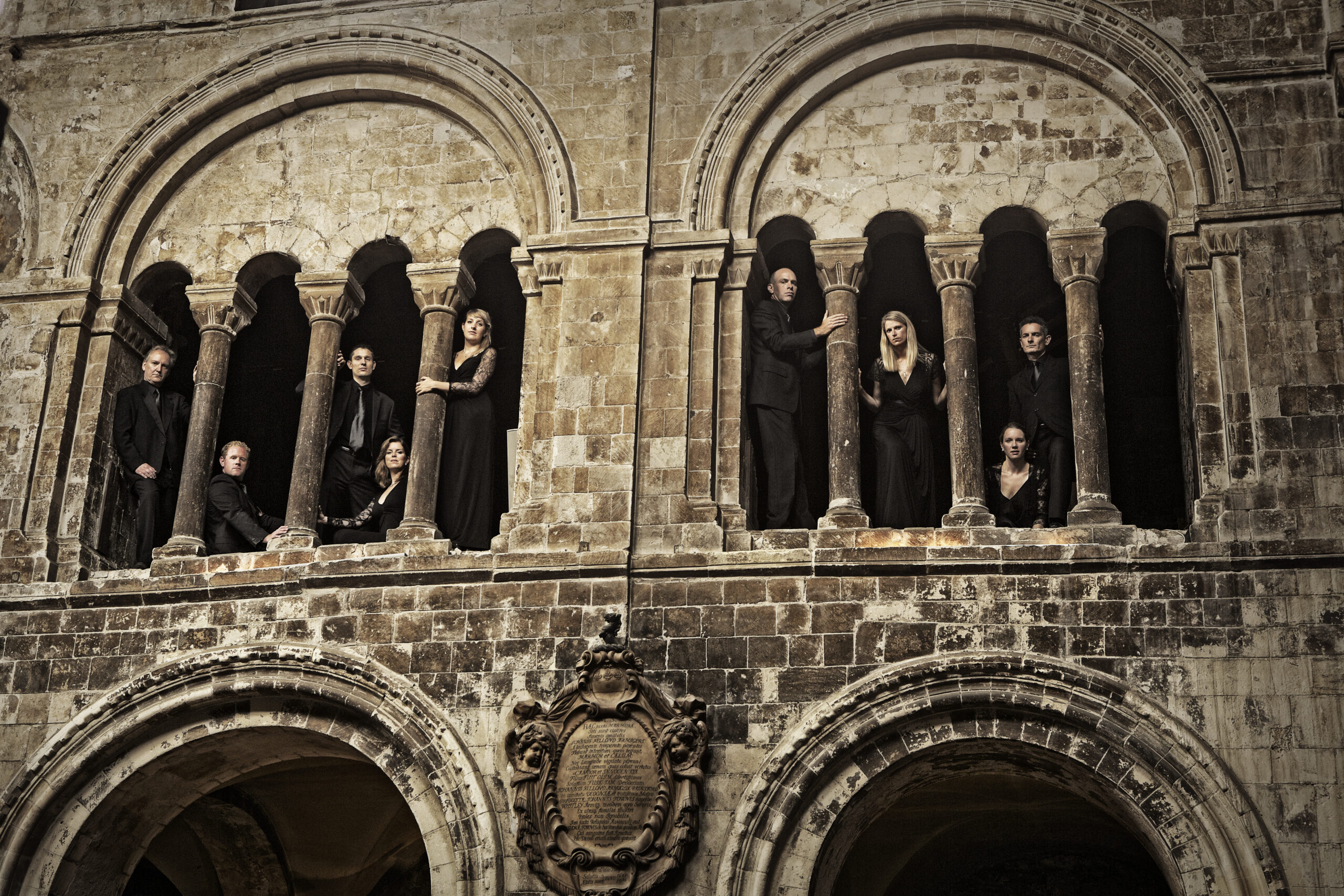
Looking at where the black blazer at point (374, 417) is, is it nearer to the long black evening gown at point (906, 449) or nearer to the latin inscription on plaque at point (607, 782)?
the latin inscription on plaque at point (607, 782)

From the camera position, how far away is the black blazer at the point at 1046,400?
12.5 meters

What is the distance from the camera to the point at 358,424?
13.5 meters

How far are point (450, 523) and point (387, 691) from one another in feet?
5.58

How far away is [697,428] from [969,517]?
2085 mm

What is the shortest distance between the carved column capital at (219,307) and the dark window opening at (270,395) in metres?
1.34

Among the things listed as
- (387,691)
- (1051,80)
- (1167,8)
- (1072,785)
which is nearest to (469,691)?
(387,691)

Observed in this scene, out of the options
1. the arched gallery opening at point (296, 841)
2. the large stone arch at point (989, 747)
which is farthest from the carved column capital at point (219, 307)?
the large stone arch at point (989, 747)

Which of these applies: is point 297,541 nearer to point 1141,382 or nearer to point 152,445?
point 152,445

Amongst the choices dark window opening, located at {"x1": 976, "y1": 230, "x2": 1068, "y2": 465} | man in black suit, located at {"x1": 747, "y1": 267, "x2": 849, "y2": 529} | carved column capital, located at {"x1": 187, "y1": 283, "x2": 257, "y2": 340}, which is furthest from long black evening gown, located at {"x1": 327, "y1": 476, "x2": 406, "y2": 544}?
dark window opening, located at {"x1": 976, "y1": 230, "x2": 1068, "y2": 465}

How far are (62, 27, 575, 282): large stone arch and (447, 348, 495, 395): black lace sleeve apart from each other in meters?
1.45

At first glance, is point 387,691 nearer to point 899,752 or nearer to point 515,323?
point 899,752

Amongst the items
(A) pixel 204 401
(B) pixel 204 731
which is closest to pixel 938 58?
(A) pixel 204 401

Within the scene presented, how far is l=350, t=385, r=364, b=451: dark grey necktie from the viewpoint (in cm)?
1348

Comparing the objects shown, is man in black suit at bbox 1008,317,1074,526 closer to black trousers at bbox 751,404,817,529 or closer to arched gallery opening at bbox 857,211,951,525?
arched gallery opening at bbox 857,211,951,525
